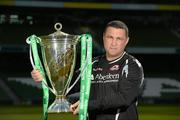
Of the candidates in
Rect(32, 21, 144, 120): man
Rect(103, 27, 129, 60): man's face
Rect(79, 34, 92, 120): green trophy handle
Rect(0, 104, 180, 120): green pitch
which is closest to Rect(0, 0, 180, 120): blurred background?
Rect(0, 104, 180, 120): green pitch

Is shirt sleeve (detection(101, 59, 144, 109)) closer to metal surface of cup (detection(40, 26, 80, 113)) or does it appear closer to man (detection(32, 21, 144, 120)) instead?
man (detection(32, 21, 144, 120))

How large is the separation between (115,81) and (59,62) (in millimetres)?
298

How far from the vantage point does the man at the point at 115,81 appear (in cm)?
245

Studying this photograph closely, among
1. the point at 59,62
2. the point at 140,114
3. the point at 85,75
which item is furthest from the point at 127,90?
the point at 140,114

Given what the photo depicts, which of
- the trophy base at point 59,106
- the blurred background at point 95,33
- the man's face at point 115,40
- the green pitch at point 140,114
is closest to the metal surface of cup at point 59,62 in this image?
the trophy base at point 59,106

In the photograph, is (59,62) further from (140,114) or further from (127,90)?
(140,114)

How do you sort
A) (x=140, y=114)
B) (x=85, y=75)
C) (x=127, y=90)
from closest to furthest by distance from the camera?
(x=85, y=75)
(x=127, y=90)
(x=140, y=114)

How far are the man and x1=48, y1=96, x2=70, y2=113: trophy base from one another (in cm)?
4

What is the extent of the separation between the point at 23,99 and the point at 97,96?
1379cm

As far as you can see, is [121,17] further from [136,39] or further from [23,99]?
[23,99]

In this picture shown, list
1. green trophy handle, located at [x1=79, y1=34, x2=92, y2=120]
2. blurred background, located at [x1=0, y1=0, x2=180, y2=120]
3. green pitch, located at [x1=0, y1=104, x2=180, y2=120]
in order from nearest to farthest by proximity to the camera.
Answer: green trophy handle, located at [x1=79, y1=34, x2=92, y2=120] < green pitch, located at [x1=0, y1=104, x2=180, y2=120] < blurred background, located at [x1=0, y1=0, x2=180, y2=120]

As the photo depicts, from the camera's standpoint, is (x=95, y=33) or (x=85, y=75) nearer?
(x=85, y=75)

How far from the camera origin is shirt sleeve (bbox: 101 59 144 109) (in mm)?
2451

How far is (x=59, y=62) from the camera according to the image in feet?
7.98
